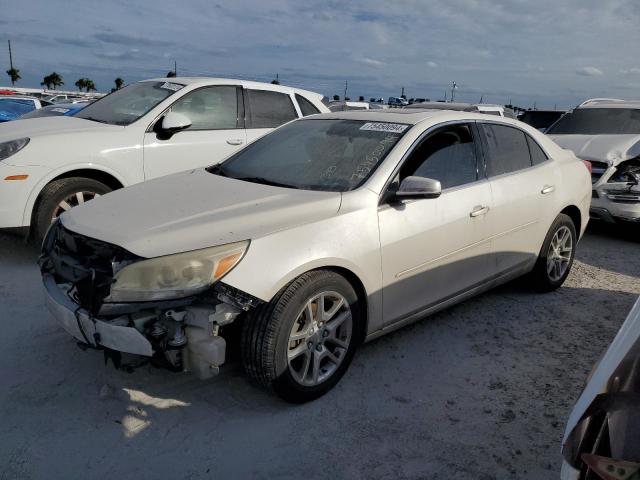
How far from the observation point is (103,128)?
5.44 meters

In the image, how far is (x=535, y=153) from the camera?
461 cm

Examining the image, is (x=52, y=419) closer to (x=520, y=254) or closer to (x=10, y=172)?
(x=10, y=172)

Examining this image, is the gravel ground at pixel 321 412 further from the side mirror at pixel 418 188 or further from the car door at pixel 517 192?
the side mirror at pixel 418 188

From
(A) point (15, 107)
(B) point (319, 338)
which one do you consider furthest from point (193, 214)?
(A) point (15, 107)

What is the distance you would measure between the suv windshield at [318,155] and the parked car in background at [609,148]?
4.53 metres

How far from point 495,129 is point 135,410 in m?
3.21

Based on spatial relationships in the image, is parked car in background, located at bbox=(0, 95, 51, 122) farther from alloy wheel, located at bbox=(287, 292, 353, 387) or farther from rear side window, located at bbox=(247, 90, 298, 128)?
alloy wheel, located at bbox=(287, 292, 353, 387)

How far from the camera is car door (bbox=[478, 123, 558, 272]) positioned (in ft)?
13.3

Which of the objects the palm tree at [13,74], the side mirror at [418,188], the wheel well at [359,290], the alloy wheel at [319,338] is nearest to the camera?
the alloy wheel at [319,338]

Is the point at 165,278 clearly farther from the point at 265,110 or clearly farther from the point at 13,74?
the point at 13,74

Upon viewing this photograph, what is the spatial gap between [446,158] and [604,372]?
2.27 m

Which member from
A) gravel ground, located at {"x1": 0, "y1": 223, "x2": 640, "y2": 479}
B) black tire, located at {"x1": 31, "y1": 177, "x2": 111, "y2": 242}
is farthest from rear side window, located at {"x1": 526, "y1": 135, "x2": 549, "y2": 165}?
black tire, located at {"x1": 31, "y1": 177, "x2": 111, "y2": 242}

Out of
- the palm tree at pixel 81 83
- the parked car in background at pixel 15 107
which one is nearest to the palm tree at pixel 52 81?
the palm tree at pixel 81 83

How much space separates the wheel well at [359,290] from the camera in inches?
122
